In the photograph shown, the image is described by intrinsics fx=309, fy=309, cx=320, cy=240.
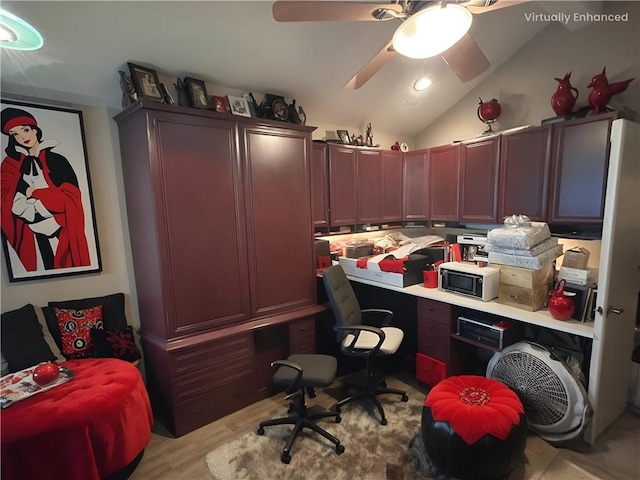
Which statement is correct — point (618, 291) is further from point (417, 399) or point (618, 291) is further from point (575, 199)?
point (417, 399)

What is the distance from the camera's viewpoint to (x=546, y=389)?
2025 mm

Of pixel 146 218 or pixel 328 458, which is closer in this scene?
pixel 328 458

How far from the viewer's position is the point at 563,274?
2.16 metres

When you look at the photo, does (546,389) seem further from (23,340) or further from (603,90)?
(23,340)

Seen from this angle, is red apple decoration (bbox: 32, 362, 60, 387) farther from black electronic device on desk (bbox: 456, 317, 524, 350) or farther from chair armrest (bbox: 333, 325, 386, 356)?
black electronic device on desk (bbox: 456, 317, 524, 350)

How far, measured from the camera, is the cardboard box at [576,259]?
2.20 meters

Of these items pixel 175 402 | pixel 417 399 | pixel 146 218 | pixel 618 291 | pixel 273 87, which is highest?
pixel 273 87

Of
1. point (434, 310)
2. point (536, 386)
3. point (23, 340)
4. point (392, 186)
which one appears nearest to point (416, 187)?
point (392, 186)

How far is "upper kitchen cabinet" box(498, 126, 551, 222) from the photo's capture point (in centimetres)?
259

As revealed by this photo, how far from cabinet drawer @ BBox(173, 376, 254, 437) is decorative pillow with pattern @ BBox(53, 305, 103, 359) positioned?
80 centimetres

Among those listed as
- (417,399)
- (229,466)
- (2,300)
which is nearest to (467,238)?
(417,399)

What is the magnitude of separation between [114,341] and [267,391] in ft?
4.15

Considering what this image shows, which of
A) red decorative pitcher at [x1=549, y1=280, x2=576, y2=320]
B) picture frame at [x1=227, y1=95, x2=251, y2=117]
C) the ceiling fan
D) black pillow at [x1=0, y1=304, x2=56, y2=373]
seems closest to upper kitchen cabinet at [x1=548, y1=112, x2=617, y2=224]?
red decorative pitcher at [x1=549, y1=280, x2=576, y2=320]

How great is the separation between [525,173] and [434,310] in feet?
4.77
